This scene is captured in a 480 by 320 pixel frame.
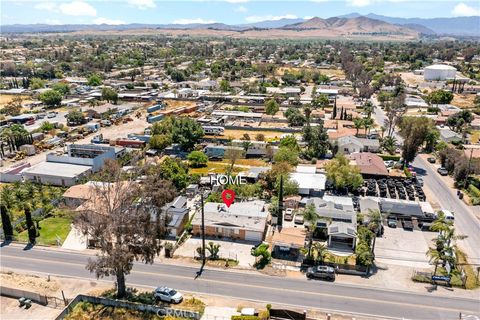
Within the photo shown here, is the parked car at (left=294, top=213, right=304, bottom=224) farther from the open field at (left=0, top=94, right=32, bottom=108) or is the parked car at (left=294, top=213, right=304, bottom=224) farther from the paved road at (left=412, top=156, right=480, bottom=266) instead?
the open field at (left=0, top=94, right=32, bottom=108)

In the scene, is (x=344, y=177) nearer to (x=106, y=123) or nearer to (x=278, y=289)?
(x=278, y=289)

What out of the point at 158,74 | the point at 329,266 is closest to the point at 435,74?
the point at 158,74

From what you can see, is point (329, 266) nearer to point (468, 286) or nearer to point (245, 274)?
point (245, 274)

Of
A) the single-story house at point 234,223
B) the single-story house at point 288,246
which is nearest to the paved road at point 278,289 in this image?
the single-story house at point 288,246

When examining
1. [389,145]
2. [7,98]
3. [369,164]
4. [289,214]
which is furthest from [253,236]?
[7,98]

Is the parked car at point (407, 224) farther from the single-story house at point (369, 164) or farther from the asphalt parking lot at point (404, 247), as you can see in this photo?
the single-story house at point (369, 164)
